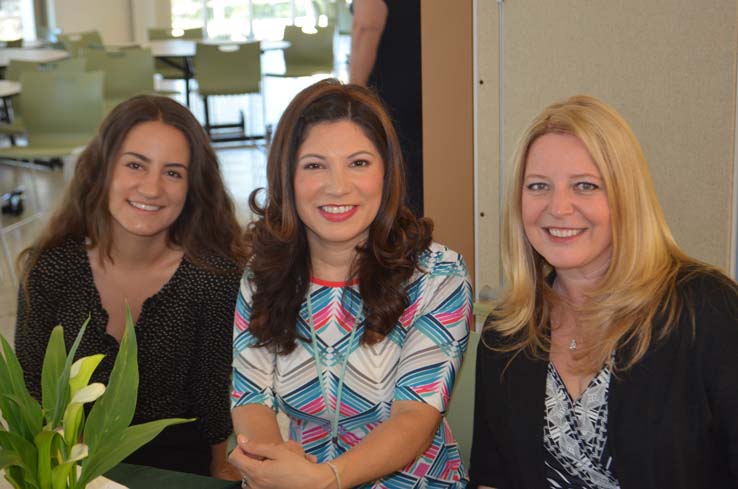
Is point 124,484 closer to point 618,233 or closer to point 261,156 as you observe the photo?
point 618,233

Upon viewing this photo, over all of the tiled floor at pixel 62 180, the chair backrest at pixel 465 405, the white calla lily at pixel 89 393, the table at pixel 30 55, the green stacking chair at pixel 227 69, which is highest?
the table at pixel 30 55

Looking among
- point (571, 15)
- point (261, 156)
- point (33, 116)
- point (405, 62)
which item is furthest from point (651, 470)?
point (261, 156)

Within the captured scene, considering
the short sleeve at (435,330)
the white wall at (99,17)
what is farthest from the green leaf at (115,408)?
the white wall at (99,17)

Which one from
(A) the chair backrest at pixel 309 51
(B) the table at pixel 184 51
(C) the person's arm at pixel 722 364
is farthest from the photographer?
(A) the chair backrest at pixel 309 51

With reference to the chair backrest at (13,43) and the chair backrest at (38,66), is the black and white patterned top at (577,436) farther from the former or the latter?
the chair backrest at (13,43)

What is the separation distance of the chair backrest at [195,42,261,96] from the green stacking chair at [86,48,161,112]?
529 millimetres

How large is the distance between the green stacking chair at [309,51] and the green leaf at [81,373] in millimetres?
→ 8184

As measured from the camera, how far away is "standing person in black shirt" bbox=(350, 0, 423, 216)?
3.28 metres

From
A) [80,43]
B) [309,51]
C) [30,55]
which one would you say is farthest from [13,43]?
[309,51]

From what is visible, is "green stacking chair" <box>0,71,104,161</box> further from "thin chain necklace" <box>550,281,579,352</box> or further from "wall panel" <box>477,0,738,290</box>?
"thin chain necklace" <box>550,281,579,352</box>

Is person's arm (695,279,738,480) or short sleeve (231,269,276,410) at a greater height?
person's arm (695,279,738,480)

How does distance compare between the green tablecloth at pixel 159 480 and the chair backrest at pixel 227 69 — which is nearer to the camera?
the green tablecloth at pixel 159 480

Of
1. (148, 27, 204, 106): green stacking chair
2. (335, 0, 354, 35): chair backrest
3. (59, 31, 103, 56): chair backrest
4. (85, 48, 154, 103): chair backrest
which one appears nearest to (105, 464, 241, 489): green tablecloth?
(85, 48, 154, 103): chair backrest

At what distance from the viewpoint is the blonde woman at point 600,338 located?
4.96 ft
